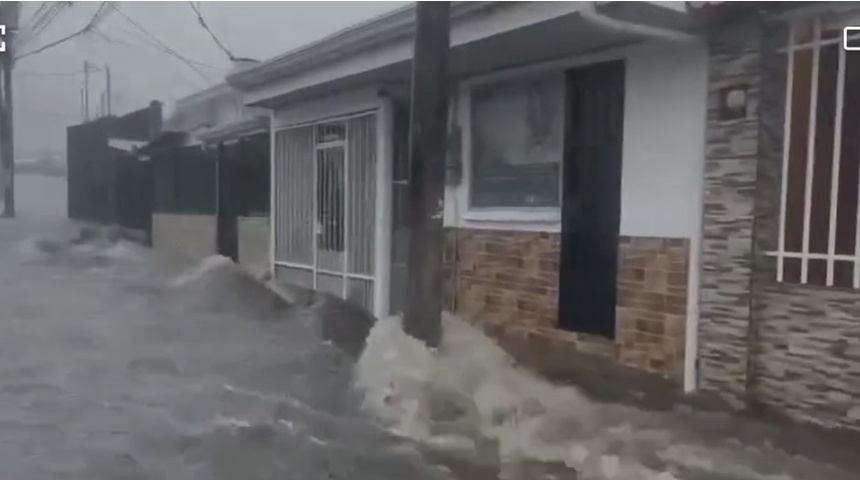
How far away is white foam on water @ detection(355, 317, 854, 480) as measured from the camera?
4.57 m

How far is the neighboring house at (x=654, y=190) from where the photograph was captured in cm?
515

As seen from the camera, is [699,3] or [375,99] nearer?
[699,3]

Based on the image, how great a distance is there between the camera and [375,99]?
931 cm

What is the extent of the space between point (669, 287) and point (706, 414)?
3.02ft

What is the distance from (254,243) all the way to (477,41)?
8.27 metres

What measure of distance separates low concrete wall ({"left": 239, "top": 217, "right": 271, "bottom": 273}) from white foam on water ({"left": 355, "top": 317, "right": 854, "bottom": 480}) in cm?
669

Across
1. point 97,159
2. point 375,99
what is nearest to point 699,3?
point 375,99

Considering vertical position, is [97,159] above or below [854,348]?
above

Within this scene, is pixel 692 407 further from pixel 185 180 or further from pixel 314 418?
pixel 185 180

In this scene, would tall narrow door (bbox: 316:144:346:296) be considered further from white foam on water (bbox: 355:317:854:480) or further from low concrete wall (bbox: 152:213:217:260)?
low concrete wall (bbox: 152:213:217:260)

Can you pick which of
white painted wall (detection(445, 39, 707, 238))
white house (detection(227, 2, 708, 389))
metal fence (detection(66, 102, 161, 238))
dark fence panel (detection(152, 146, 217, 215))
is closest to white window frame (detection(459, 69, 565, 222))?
white house (detection(227, 2, 708, 389))

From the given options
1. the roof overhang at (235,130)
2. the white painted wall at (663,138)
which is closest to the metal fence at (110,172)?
the roof overhang at (235,130)

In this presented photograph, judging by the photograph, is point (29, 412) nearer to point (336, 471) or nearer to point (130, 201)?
point (336, 471)

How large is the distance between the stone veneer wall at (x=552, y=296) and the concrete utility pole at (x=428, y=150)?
1165 mm
